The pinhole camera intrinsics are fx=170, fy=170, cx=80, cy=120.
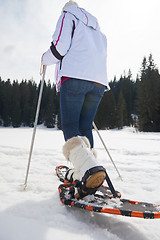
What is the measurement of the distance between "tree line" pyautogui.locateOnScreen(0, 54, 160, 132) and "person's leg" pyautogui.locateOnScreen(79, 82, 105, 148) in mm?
22051

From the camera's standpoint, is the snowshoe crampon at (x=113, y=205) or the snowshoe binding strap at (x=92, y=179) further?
the snowshoe binding strap at (x=92, y=179)

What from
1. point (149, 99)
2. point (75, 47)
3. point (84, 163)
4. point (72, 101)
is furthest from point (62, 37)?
point (149, 99)

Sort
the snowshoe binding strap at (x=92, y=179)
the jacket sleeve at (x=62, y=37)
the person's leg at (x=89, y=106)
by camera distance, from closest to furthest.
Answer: the snowshoe binding strap at (x=92, y=179) → the jacket sleeve at (x=62, y=37) → the person's leg at (x=89, y=106)

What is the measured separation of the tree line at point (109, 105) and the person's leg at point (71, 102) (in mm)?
22348

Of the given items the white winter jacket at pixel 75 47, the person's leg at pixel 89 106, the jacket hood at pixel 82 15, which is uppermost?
the jacket hood at pixel 82 15

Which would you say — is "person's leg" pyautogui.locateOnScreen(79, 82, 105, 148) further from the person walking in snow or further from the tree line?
the tree line

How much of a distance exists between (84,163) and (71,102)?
0.53 meters

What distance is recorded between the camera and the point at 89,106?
165 cm

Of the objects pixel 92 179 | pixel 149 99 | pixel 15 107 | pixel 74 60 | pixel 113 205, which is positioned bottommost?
pixel 113 205

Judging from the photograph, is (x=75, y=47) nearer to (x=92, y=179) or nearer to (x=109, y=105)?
(x=92, y=179)

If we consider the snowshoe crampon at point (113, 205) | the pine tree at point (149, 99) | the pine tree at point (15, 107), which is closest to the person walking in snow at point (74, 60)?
the snowshoe crampon at point (113, 205)

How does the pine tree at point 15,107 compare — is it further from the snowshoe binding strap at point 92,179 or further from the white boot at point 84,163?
the snowshoe binding strap at point 92,179

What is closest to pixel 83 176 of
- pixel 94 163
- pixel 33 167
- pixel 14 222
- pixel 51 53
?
pixel 94 163

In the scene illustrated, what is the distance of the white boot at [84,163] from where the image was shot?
3.36ft
